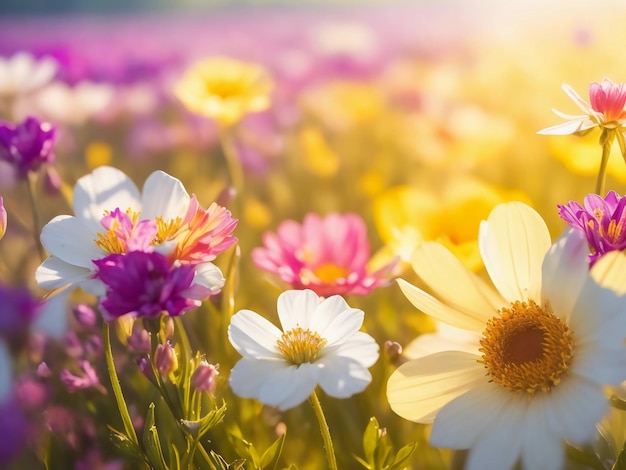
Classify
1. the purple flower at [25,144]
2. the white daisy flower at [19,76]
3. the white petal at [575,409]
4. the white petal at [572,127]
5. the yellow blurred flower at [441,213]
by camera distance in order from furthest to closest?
the white daisy flower at [19,76], the yellow blurred flower at [441,213], the purple flower at [25,144], the white petal at [572,127], the white petal at [575,409]

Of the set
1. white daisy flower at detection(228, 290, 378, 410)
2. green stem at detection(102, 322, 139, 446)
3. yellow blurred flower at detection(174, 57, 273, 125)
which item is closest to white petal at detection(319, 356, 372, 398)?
white daisy flower at detection(228, 290, 378, 410)

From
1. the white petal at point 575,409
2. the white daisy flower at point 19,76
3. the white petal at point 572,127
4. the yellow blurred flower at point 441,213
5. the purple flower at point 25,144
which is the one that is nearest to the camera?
the white petal at point 575,409

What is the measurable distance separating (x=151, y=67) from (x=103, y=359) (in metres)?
1.39

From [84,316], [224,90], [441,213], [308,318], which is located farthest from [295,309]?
[224,90]

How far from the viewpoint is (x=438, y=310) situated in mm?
389

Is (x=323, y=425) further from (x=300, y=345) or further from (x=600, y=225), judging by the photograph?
(x=600, y=225)

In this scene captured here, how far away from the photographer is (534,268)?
15.3 inches

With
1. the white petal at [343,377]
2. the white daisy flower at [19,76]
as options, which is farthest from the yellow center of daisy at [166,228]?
the white daisy flower at [19,76]

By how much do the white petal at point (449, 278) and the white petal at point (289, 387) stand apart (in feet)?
0.27

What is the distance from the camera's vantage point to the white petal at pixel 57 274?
0.37 metres

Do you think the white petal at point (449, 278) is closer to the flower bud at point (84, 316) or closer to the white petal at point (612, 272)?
the white petal at point (612, 272)

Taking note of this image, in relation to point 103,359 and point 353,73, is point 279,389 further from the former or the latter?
point 353,73

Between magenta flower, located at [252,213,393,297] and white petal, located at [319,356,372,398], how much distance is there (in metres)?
0.15

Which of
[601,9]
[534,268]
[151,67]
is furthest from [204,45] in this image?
[534,268]
